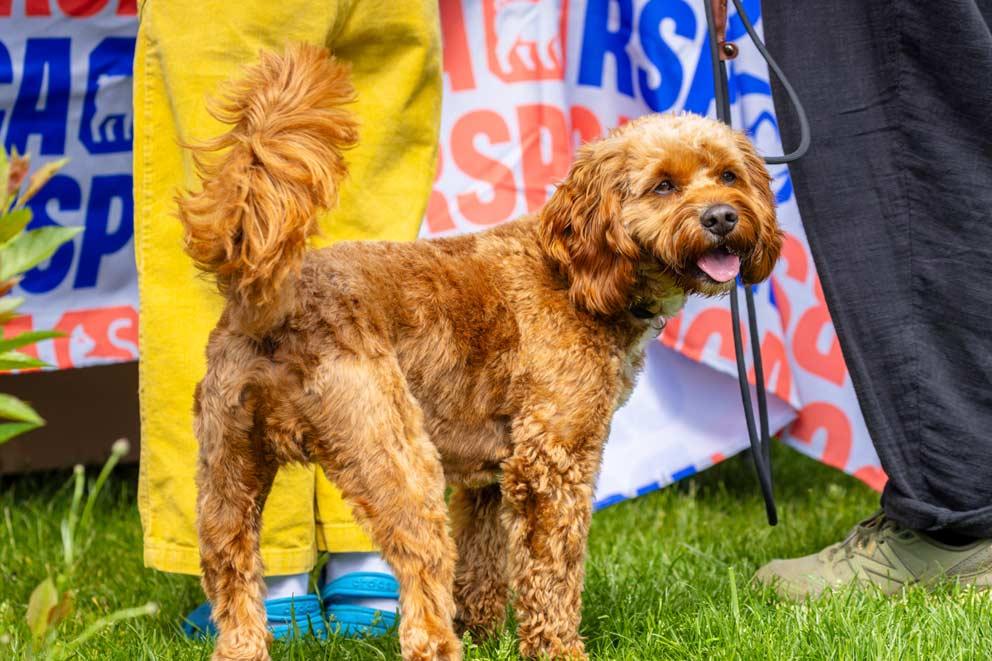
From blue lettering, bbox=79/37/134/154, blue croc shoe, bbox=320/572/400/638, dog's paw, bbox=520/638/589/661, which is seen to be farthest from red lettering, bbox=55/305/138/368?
dog's paw, bbox=520/638/589/661

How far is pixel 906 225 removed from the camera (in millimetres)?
3023

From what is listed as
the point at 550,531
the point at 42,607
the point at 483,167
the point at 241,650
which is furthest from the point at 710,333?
the point at 42,607

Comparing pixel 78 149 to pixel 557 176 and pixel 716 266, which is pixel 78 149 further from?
pixel 716 266

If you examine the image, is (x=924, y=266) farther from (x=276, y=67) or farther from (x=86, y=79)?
(x=86, y=79)

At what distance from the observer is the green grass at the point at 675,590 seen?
2484 millimetres

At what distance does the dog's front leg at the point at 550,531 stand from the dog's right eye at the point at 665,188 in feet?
1.88

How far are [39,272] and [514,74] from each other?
68.2 inches

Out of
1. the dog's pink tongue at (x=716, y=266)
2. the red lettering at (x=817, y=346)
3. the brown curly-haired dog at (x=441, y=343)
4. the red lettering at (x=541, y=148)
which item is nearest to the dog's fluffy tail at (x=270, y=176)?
the brown curly-haired dog at (x=441, y=343)

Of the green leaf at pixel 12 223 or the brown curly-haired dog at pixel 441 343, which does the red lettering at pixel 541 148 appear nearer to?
the brown curly-haired dog at pixel 441 343

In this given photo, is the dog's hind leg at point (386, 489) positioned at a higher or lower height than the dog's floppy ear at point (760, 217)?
lower

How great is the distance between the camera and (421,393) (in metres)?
2.40

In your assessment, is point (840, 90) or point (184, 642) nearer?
point (184, 642)

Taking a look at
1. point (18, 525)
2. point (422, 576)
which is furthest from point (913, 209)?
point (18, 525)

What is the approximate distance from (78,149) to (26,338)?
8.60 feet
